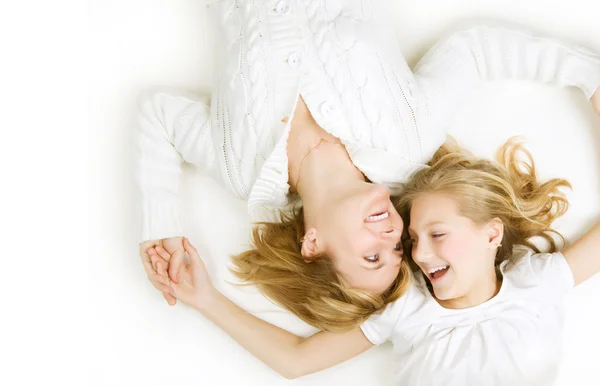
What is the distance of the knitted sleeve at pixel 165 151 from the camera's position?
61.4 inches

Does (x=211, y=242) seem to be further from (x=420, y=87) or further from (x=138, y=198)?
(x=420, y=87)

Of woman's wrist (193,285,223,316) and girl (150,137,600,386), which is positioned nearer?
girl (150,137,600,386)

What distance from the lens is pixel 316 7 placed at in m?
1.50

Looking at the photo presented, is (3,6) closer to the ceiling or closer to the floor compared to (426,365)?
closer to the ceiling

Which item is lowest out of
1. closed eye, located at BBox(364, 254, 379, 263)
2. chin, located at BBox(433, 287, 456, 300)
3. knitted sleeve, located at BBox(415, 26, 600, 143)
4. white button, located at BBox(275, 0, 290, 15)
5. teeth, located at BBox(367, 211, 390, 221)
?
chin, located at BBox(433, 287, 456, 300)

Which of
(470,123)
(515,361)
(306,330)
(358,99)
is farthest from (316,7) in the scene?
(515,361)

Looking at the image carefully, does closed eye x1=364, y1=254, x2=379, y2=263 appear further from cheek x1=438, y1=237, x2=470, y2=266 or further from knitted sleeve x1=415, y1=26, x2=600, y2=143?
knitted sleeve x1=415, y1=26, x2=600, y2=143

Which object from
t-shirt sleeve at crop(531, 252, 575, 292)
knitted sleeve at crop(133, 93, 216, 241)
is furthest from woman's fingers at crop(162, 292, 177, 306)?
t-shirt sleeve at crop(531, 252, 575, 292)

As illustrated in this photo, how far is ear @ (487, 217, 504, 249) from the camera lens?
1425mm

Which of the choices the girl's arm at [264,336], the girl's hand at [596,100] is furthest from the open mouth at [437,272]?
the girl's hand at [596,100]

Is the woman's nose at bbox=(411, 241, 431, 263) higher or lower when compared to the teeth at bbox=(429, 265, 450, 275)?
higher

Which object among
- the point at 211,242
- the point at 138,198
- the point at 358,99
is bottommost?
the point at 211,242

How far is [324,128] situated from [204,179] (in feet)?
1.15

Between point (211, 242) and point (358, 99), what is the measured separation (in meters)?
0.48
